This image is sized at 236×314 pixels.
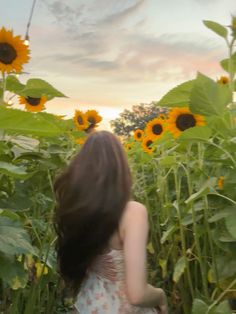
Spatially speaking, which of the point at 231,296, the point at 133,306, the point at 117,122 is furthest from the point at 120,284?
the point at 117,122

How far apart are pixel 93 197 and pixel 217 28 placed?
2.14ft

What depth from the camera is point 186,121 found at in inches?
83.7

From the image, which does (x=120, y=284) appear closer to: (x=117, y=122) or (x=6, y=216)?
(x=6, y=216)

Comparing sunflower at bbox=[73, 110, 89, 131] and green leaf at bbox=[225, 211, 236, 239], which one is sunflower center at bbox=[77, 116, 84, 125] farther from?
green leaf at bbox=[225, 211, 236, 239]

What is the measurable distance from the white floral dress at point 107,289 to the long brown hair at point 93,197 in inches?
1.2

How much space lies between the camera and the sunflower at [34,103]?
2.44m

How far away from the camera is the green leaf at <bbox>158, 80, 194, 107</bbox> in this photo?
1.85m

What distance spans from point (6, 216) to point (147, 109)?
13248 millimetres

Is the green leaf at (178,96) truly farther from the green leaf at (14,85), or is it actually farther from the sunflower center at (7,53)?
the sunflower center at (7,53)

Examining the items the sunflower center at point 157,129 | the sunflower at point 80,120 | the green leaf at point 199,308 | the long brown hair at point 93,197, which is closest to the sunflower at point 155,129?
the sunflower center at point 157,129

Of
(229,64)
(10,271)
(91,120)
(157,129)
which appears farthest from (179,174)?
(10,271)

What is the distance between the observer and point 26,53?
2.23m

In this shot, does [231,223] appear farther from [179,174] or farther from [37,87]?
[179,174]

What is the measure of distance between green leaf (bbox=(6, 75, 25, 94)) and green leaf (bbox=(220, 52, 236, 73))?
67 centimetres
